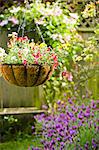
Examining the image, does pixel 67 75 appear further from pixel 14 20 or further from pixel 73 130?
pixel 73 130

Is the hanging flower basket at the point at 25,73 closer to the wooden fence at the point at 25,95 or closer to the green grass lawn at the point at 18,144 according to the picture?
the green grass lawn at the point at 18,144

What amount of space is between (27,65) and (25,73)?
0.19 feet

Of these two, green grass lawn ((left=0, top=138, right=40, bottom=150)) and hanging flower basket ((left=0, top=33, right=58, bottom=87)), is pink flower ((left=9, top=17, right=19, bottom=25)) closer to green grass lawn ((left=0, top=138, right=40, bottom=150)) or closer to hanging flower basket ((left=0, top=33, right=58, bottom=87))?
green grass lawn ((left=0, top=138, right=40, bottom=150))

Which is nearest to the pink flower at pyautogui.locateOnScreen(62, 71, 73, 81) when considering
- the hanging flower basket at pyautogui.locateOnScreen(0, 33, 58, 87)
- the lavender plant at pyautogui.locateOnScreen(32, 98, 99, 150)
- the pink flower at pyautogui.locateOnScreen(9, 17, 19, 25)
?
the lavender plant at pyautogui.locateOnScreen(32, 98, 99, 150)

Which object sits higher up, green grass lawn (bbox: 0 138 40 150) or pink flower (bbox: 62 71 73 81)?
pink flower (bbox: 62 71 73 81)

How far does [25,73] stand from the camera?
263 cm

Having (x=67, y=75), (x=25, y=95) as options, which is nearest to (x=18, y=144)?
(x=25, y=95)

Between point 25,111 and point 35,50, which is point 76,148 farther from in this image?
point 25,111

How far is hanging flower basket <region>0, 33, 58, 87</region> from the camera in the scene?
2.63m

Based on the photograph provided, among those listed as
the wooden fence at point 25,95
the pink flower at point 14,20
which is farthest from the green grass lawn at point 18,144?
the pink flower at point 14,20

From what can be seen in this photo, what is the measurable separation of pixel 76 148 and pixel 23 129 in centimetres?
172

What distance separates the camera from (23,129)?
449 centimetres

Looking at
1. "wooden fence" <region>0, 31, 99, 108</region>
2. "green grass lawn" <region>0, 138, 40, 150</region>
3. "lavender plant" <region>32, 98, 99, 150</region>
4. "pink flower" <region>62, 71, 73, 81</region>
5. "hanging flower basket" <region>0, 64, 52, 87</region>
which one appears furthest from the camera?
"wooden fence" <region>0, 31, 99, 108</region>

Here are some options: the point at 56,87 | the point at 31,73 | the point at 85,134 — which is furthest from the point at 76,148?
the point at 56,87
